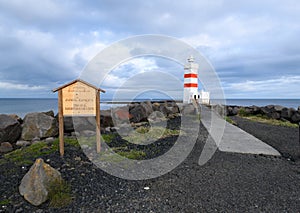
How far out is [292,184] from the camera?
402 centimetres

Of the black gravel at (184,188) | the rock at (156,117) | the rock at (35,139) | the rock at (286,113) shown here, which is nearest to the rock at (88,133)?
the rock at (35,139)

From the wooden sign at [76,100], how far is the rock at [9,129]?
11.7 ft

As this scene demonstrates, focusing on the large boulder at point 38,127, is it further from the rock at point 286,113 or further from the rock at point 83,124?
the rock at point 286,113

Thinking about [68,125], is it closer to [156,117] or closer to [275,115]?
[156,117]

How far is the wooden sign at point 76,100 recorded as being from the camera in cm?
524

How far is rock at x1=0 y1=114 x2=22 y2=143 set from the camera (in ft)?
24.6

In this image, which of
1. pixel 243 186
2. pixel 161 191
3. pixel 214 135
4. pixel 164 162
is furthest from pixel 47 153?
pixel 214 135

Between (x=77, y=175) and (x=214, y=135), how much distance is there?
5.06m

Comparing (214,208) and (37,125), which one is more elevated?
(37,125)

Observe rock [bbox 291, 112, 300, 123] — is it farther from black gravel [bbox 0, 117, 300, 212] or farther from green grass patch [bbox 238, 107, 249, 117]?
black gravel [bbox 0, 117, 300, 212]

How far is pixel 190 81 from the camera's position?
1697 cm

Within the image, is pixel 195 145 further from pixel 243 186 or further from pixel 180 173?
pixel 243 186

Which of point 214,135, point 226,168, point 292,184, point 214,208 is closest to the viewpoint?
point 214,208

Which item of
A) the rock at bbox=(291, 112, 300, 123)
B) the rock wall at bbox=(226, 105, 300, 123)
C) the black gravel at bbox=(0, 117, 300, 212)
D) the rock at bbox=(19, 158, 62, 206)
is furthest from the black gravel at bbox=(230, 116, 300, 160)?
the rock at bbox=(19, 158, 62, 206)
